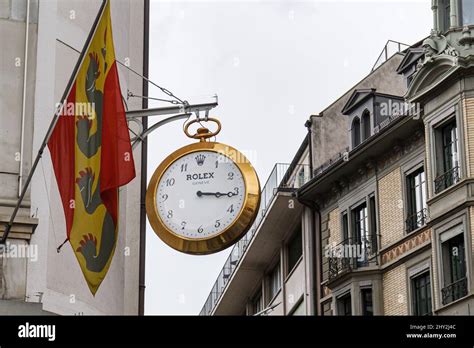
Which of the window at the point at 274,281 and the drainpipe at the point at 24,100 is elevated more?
the window at the point at 274,281

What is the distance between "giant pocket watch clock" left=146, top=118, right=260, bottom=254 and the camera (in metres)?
16.1

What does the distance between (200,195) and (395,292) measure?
2300 cm

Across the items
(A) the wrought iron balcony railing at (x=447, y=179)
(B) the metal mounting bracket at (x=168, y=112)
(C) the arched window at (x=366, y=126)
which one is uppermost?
(C) the arched window at (x=366, y=126)

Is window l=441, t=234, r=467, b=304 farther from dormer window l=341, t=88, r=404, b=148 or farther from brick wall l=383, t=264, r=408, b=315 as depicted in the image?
dormer window l=341, t=88, r=404, b=148

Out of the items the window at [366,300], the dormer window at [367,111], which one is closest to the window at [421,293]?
the window at [366,300]

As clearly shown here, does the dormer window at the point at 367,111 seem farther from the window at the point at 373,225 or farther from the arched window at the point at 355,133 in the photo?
the window at the point at 373,225

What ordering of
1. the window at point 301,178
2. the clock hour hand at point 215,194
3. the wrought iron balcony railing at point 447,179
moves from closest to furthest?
the clock hour hand at point 215,194
the wrought iron balcony railing at point 447,179
the window at point 301,178

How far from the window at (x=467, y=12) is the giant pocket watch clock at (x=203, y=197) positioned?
812 inches

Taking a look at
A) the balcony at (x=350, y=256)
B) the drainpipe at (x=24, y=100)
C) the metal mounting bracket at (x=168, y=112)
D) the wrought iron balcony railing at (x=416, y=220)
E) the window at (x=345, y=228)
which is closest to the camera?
the metal mounting bracket at (x=168, y=112)

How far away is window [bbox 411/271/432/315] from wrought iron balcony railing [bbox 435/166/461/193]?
2.54 metres

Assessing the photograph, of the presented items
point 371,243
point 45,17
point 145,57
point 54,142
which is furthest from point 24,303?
point 371,243

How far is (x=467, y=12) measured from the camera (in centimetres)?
3628

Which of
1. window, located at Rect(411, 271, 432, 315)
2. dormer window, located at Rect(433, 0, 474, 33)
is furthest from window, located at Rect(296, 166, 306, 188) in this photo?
dormer window, located at Rect(433, 0, 474, 33)

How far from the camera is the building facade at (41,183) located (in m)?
18.0
